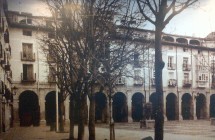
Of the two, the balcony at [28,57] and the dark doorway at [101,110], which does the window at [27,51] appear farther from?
the dark doorway at [101,110]

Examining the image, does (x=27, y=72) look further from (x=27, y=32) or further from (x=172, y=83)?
(x=172, y=83)

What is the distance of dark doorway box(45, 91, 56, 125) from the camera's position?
3525cm

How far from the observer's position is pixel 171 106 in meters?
43.3

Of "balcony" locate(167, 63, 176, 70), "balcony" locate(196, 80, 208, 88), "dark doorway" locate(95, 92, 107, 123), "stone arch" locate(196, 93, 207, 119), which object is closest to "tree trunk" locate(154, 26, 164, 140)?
"dark doorway" locate(95, 92, 107, 123)

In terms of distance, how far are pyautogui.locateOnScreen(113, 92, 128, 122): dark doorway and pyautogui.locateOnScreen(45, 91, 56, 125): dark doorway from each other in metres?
7.34

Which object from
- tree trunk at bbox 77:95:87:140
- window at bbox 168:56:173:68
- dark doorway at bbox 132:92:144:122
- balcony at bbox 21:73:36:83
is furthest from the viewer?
window at bbox 168:56:173:68

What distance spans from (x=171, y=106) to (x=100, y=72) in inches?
1161

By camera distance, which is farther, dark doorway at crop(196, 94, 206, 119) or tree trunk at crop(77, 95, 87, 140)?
dark doorway at crop(196, 94, 206, 119)

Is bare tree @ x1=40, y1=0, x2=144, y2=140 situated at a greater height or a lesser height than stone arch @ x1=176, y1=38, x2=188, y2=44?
lesser

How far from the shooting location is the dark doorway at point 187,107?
141 feet

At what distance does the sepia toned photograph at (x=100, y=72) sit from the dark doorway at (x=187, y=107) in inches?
4.8

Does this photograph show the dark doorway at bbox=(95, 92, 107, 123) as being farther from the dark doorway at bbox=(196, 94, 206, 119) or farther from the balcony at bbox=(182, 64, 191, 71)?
the dark doorway at bbox=(196, 94, 206, 119)

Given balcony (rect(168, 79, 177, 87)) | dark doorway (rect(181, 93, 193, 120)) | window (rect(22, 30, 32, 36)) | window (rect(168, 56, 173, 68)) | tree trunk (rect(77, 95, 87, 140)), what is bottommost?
dark doorway (rect(181, 93, 193, 120))

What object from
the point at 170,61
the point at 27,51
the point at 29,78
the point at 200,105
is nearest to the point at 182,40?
the point at 170,61
